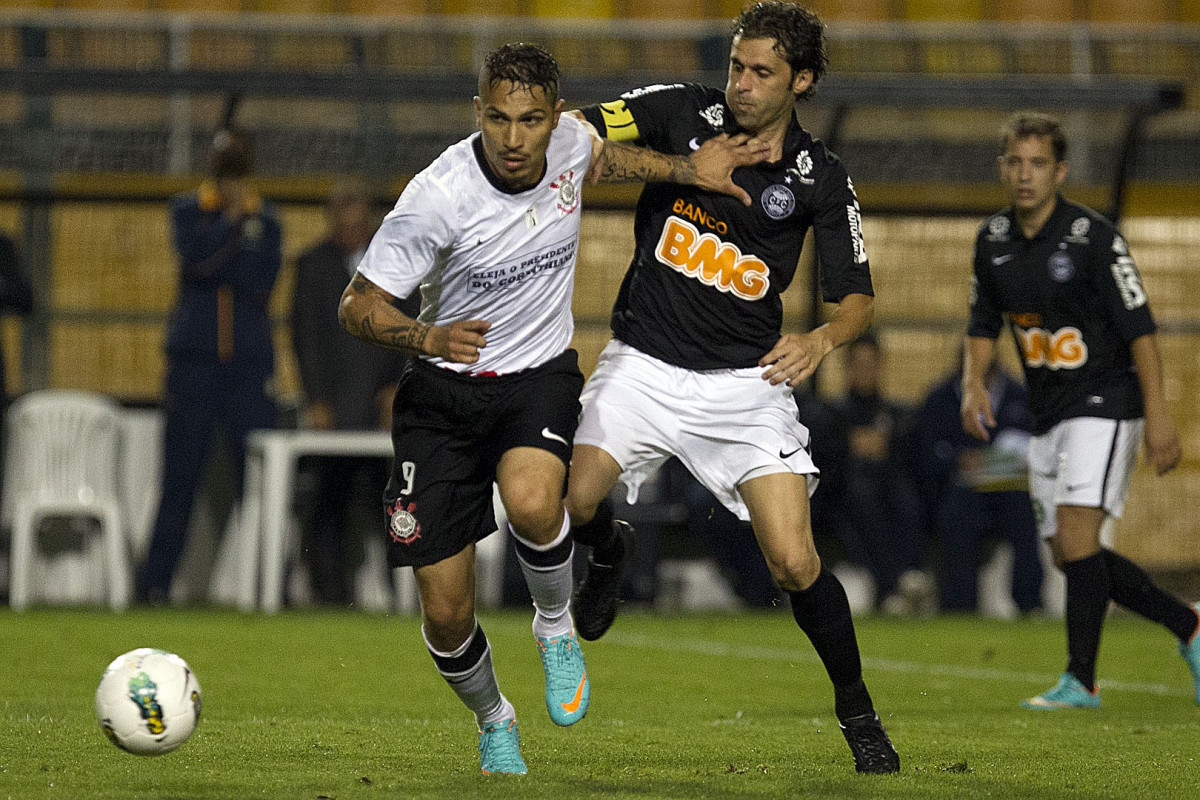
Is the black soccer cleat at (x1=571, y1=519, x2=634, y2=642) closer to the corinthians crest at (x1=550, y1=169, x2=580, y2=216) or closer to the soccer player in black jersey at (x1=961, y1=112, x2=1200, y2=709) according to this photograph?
the corinthians crest at (x1=550, y1=169, x2=580, y2=216)

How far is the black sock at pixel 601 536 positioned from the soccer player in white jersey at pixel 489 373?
1.70 ft

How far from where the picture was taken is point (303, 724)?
553 cm

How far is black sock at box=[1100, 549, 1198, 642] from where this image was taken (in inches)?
264

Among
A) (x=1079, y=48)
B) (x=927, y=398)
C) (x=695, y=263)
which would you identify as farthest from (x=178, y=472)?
(x=1079, y=48)

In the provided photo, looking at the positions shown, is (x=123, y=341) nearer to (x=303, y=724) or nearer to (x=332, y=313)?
(x=332, y=313)

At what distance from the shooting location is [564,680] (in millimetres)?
4742

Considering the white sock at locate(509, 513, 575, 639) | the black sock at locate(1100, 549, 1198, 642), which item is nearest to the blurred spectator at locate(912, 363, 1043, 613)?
the black sock at locate(1100, 549, 1198, 642)

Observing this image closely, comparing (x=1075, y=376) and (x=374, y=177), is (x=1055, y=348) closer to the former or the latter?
(x=1075, y=376)

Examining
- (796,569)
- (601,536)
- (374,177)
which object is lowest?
(374,177)

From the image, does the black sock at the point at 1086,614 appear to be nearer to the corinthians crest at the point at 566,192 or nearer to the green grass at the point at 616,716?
the green grass at the point at 616,716

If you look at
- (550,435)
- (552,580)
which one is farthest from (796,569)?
(550,435)

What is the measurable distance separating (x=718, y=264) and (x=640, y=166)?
0.39 meters

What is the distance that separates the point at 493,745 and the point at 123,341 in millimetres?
7425

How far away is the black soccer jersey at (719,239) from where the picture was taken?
16.6 feet
